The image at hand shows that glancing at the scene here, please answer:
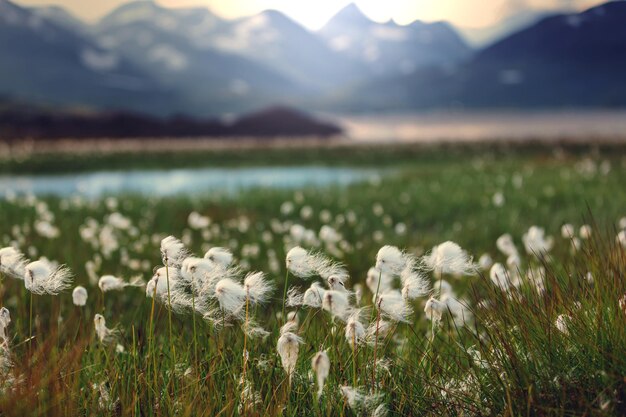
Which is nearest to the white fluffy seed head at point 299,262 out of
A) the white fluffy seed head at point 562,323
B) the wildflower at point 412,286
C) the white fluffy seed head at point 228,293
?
the white fluffy seed head at point 228,293

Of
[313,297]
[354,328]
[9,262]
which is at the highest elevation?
[9,262]

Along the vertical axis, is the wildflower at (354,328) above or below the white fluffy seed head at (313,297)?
below

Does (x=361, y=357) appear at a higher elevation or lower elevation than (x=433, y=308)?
lower

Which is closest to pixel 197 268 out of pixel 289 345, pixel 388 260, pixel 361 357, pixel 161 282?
pixel 161 282

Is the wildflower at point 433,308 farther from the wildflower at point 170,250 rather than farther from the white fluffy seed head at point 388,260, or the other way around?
the wildflower at point 170,250

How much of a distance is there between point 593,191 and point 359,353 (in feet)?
39.4

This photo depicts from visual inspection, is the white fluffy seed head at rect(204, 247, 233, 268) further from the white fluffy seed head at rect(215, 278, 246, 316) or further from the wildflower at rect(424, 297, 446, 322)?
the wildflower at rect(424, 297, 446, 322)

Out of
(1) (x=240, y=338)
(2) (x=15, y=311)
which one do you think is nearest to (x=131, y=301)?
(2) (x=15, y=311)

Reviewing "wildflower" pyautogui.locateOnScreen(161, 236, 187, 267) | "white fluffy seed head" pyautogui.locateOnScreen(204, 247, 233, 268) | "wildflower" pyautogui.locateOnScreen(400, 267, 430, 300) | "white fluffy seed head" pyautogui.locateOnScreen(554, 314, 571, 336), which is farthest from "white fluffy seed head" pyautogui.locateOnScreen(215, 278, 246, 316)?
"white fluffy seed head" pyautogui.locateOnScreen(554, 314, 571, 336)

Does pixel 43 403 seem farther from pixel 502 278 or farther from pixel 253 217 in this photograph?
pixel 253 217

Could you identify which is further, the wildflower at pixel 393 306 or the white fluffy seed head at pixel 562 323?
the white fluffy seed head at pixel 562 323

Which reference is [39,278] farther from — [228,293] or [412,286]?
[412,286]

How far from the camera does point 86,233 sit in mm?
8344

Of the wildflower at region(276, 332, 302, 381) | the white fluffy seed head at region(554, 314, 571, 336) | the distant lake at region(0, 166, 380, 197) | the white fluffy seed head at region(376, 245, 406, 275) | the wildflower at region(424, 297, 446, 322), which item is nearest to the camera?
the wildflower at region(276, 332, 302, 381)
